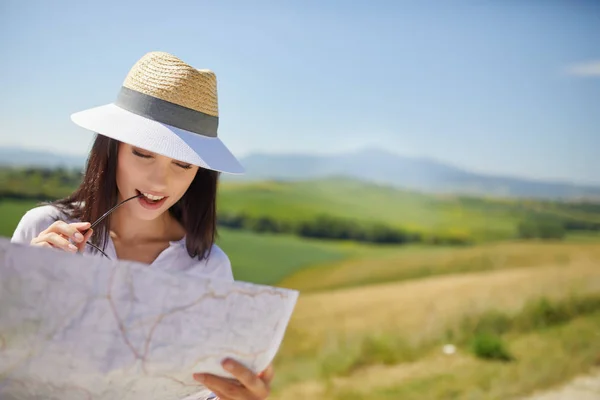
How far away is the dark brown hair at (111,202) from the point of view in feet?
4.38

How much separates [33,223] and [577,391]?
3456 mm

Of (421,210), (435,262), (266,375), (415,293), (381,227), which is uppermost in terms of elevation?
(266,375)

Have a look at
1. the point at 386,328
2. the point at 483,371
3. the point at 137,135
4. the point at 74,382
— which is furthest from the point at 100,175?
the point at 386,328

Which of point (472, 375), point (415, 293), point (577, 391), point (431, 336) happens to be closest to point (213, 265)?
point (472, 375)

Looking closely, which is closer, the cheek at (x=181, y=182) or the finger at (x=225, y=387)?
the finger at (x=225, y=387)

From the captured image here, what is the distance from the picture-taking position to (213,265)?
4.83 feet

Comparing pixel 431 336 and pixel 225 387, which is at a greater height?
pixel 225 387

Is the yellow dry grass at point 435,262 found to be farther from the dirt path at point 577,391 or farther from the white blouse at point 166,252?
the white blouse at point 166,252

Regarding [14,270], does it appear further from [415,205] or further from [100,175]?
[415,205]

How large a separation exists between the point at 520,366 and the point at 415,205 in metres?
1.85

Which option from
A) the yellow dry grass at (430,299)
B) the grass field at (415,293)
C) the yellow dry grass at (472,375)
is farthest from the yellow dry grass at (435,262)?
the yellow dry grass at (472,375)

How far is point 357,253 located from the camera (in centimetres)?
562

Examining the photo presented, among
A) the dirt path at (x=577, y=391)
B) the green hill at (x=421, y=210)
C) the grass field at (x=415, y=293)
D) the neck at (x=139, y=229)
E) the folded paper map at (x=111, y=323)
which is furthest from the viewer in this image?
the green hill at (x=421, y=210)

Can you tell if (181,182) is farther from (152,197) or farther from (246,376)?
(246,376)
